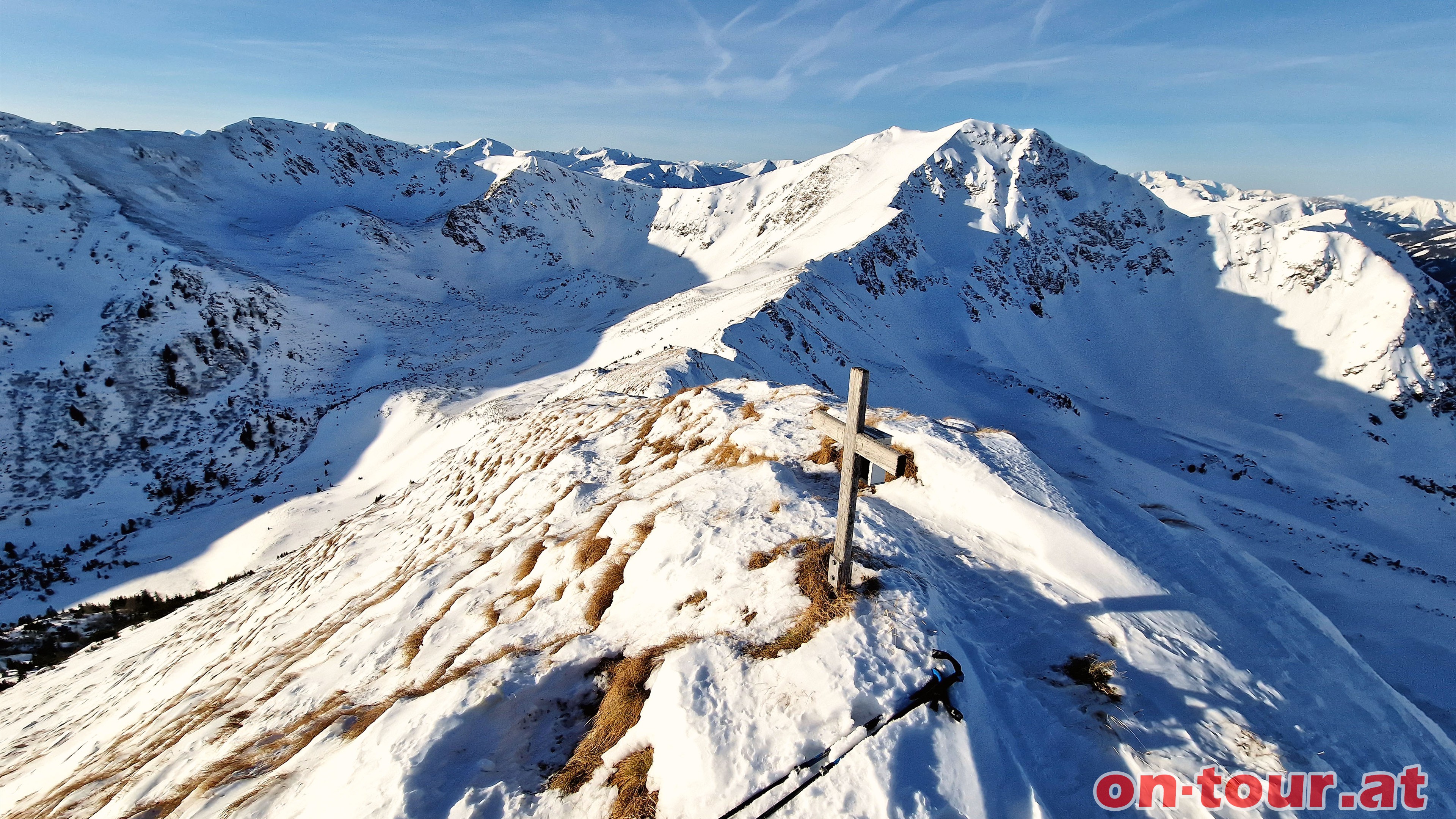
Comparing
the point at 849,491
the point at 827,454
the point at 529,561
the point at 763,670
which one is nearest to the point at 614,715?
the point at 763,670

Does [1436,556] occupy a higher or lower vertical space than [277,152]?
lower

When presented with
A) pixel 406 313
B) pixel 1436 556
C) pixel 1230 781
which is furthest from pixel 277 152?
pixel 1436 556

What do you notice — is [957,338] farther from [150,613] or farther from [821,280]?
[150,613]

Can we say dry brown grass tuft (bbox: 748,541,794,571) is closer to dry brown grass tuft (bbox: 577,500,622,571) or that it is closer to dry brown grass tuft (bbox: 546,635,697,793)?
dry brown grass tuft (bbox: 546,635,697,793)

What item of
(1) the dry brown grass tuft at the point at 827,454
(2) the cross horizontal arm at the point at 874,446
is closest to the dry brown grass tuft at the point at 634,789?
(2) the cross horizontal arm at the point at 874,446

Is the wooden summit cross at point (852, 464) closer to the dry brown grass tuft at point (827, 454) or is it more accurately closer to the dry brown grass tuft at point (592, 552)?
the dry brown grass tuft at point (827, 454)

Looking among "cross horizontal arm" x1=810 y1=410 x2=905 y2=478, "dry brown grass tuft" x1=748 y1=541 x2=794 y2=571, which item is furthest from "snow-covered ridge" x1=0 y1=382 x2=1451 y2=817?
"cross horizontal arm" x1=810 y1=410 x2=905 y2=478
